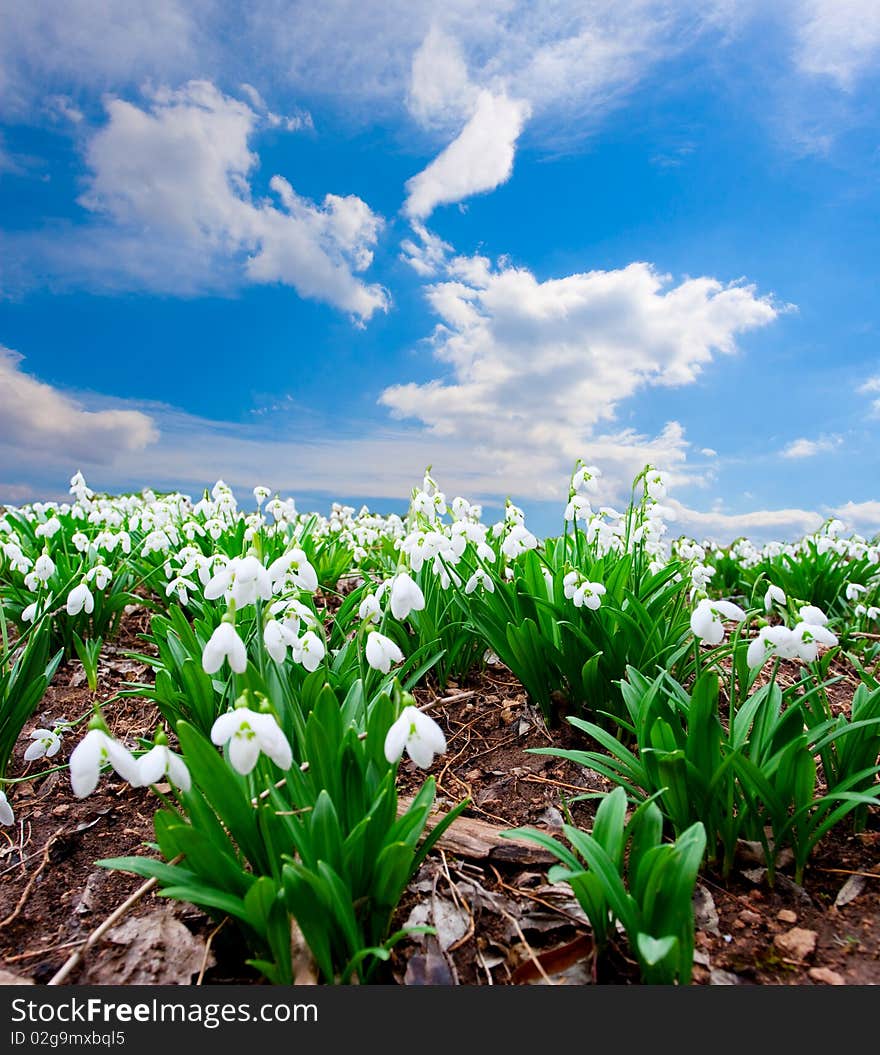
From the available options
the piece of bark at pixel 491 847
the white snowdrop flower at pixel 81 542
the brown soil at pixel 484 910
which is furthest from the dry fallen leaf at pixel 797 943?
the white snowdrop flower at pixel 81 542

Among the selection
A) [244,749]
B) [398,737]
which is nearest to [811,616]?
[398,737]

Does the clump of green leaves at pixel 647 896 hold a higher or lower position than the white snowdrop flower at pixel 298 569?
lower

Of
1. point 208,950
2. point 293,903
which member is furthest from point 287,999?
point 208,950

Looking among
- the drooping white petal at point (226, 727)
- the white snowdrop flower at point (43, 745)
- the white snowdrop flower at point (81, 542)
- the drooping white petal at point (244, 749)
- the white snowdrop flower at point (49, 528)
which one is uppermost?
the white snowdrop flower at point (49, 528)

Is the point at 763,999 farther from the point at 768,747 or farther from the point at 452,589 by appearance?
the point at 452,589

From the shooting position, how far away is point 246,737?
148cm

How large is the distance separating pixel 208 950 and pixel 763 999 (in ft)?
4.71

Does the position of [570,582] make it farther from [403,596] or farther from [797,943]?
[797,943]

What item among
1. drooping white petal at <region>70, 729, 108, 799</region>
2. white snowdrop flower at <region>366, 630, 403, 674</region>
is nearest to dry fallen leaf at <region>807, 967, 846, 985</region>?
white snowdrop flower at <region>366, 630, 403, 674</region>

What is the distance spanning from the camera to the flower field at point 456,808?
169cm

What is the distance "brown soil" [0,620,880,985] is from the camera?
1832 millimetres

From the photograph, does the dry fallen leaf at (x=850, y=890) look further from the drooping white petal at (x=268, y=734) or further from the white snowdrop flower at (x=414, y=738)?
the drooping white petal at (x=268, y=734)

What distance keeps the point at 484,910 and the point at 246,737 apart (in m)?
1.02

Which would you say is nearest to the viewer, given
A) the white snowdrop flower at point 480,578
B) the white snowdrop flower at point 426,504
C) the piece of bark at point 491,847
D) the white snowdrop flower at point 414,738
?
the white snowdrop flower at point 414,738
